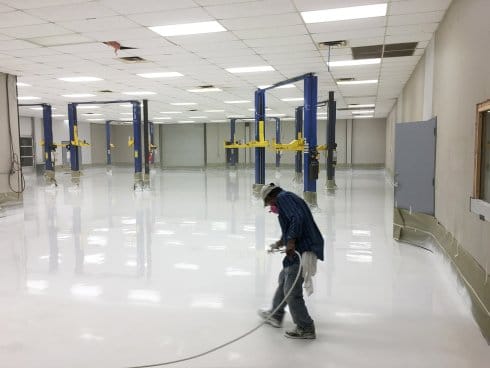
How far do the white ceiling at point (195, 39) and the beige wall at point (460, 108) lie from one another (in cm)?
86

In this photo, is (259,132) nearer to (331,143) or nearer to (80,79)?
(331,143)

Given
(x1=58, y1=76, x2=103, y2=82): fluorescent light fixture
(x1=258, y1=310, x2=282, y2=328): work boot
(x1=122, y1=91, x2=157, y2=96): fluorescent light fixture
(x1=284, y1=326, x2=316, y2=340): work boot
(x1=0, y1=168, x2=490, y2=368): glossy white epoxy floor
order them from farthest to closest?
(x1=122, y1=91, x2=157, y2=96): fluorescent light fixture
(x1=58, y1=76, x2=103, y2=82): fluorescent light fixture
(x1=258, y1=310, x2=282, y2=328): work boot
(x1=284, y1=326, x2=316, y2=340): work boot
(x1=0, y1=168, x2=490, y2=368): glossy white epoxy floor

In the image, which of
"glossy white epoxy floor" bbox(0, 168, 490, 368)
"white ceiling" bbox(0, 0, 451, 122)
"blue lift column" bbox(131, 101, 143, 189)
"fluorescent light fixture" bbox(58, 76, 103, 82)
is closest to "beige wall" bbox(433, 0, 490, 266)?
"glossy white epoxy floor" bbox(0, 168, 490, 368)

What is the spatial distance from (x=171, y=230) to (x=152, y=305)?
376 centimetres

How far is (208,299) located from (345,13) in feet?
15.5

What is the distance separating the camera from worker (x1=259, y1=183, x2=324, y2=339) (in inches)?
130

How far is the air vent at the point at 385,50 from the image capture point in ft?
27.2

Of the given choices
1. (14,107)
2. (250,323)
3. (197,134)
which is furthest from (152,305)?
(197,134)

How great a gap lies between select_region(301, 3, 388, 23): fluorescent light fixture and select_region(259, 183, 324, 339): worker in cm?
394

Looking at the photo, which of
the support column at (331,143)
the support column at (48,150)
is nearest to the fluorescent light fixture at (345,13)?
the support column at (331,143)

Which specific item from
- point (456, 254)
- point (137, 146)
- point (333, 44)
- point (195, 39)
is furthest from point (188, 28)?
point (137, 146)

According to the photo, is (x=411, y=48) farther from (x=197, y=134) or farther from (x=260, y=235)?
(x=197, y=134)

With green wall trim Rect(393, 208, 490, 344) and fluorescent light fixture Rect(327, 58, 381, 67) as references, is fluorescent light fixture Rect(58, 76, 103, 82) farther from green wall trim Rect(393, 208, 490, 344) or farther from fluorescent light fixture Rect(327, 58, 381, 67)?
green wall trim Rect(393, 208, 490, 344)

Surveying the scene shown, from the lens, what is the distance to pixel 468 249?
169 inches
